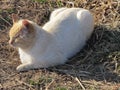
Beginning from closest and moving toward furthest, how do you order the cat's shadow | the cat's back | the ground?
the ground
the cat's shadow
the cat's back

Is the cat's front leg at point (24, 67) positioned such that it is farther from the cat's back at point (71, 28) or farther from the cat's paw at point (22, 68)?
the cat's back at point (71, 28)

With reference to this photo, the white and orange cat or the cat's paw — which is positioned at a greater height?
the white and orange cat

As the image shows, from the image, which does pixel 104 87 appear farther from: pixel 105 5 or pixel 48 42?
pixel 105 5

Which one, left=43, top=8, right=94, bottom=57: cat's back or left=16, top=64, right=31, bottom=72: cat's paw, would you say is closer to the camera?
left=16, top=64, right=31, bottom=72: cat's paw

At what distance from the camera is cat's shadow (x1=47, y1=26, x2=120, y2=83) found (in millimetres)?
5168

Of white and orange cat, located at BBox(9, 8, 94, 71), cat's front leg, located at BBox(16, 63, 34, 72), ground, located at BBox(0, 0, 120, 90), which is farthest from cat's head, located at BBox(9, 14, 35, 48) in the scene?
ground, located at BBox(0, 0, 120, 90)

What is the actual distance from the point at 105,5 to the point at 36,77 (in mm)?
1774

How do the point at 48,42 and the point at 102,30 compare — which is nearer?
the point at 48,42

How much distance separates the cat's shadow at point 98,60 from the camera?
5.17 meters

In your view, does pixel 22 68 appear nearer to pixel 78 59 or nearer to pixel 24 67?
pixel 24 67

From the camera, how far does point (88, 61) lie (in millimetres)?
5434

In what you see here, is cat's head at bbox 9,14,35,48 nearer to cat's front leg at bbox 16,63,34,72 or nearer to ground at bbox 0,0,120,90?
cat's front leg at bbox 16,63,34,72

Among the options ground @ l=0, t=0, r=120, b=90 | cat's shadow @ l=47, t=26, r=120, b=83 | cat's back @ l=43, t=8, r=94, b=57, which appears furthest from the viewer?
cat's back @ l=43, t=8, r=94, b=57

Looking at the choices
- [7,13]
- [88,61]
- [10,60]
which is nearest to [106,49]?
[88,61]
